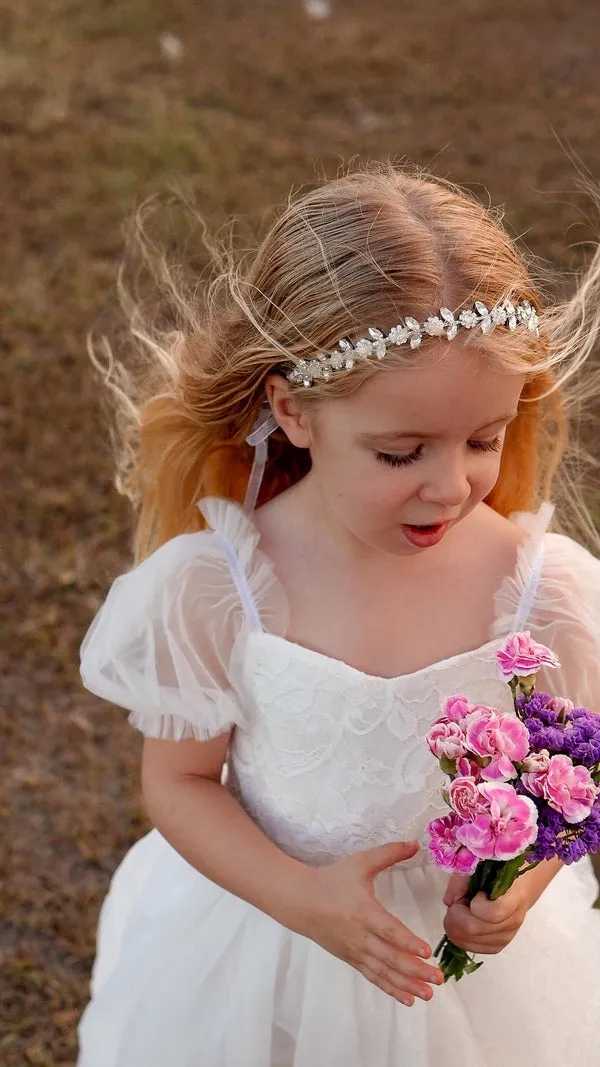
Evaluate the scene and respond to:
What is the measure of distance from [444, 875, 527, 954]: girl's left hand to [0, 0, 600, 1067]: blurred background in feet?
3.80

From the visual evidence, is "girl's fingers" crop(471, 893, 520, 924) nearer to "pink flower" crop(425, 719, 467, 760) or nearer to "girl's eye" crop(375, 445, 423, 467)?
"pink flower" crop(425, 719, 467, 760)

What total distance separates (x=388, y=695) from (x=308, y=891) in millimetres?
271

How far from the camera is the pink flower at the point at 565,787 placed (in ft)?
3.83

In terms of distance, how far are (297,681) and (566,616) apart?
382mm

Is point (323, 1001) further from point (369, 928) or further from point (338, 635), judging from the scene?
point (338, 635)

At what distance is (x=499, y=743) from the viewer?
3.83 ft

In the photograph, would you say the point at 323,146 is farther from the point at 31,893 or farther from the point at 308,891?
the point at 308,891

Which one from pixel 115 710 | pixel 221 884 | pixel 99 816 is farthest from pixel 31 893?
pixel 221 884

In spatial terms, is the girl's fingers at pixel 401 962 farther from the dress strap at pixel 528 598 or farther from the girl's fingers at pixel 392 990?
the dress strap at pixel 528 598

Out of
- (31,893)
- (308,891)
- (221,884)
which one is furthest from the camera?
(31,893)

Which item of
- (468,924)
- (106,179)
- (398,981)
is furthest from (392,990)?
(106,179)

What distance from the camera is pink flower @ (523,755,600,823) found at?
3.83 ft

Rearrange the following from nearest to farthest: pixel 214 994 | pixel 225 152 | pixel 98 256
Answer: pixel 214 994, pixel 98 256, pixel 225 152

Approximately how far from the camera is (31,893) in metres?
2.49
